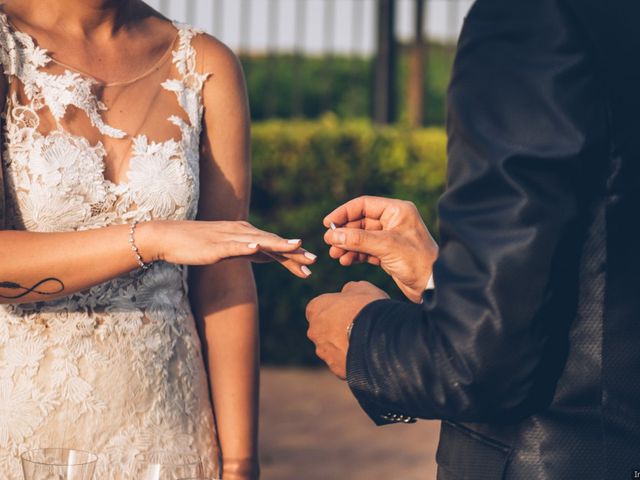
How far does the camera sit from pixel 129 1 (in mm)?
2945

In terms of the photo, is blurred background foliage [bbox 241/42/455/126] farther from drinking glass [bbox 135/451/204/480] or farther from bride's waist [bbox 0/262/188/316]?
drinking glass [bbox 135/451/204/480]

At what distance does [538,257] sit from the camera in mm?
1719

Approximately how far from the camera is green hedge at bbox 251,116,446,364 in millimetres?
8055

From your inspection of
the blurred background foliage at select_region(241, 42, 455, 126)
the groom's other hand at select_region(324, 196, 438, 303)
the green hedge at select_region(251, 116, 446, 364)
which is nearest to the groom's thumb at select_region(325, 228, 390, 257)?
the groom's other hand at select_region(324, 196, 438, 303)

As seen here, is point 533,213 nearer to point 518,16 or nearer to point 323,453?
point 518,16

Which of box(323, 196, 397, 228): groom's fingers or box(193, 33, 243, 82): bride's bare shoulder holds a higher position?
box(193, 33, 243, 82): bride's bare shoulder

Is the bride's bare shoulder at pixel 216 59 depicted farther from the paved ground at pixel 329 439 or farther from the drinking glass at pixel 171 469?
the paved ground at pixel 329 439

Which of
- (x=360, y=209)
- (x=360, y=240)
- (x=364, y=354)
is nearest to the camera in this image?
(x=364, y=354)

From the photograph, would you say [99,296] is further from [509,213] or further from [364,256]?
[509,213]

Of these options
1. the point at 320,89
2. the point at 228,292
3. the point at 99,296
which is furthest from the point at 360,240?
the point at 320,89

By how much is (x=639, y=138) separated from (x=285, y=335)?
6550 millimetres

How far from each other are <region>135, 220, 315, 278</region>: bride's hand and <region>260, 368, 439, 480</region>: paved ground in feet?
11.7

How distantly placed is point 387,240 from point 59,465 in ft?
2.91

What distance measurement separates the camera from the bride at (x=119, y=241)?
260 cm
